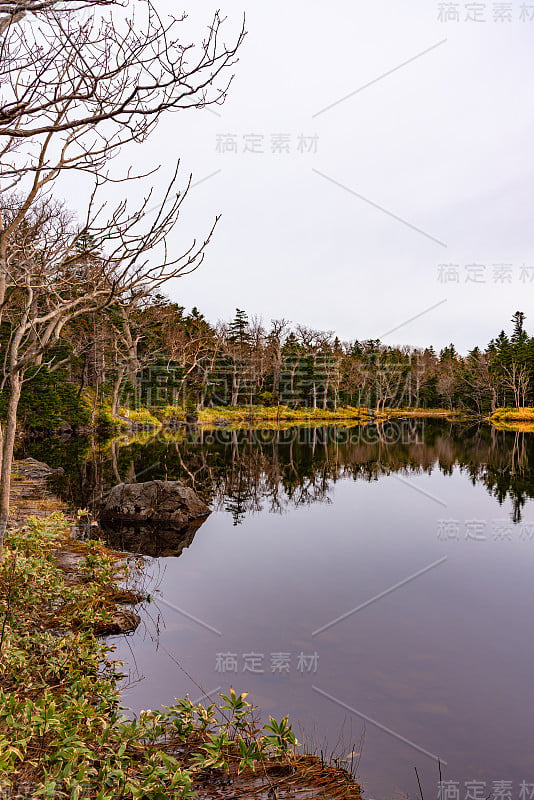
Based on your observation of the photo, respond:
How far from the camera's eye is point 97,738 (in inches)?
143

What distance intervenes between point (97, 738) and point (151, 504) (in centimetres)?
946

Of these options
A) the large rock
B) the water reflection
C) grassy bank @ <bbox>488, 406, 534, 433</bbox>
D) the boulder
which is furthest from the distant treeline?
the boulder

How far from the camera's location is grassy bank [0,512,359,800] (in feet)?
10.3

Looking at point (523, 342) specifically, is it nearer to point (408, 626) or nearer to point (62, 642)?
point (408, 626)

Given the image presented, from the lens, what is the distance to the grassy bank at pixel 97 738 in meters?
3.13

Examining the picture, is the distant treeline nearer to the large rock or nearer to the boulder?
the large rock

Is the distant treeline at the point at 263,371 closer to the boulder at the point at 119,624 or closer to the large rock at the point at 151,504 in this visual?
the large rock at the point at 151,504

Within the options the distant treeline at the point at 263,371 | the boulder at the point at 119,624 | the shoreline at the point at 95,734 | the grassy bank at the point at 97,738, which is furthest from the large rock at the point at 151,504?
the distant treeline at the point at 263,371

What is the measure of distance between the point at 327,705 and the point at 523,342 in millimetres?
62734

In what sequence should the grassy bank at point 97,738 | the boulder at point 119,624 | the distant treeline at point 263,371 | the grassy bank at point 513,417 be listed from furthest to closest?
the grassy bank at point 513,417, the distant treeline at point 263,371, the boulder at point 119,624, the grassy bank at point 97,738

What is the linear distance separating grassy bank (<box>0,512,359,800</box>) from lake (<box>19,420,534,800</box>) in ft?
2.32

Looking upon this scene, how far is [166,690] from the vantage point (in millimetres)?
5613

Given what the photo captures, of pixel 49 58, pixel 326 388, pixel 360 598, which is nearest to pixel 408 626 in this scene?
pixel 360 598

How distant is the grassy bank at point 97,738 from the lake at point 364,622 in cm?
71
